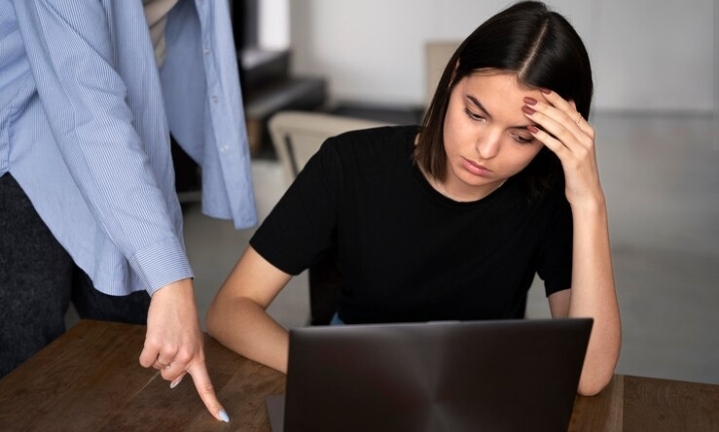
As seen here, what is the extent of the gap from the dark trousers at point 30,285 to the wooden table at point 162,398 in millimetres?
Answer: 177

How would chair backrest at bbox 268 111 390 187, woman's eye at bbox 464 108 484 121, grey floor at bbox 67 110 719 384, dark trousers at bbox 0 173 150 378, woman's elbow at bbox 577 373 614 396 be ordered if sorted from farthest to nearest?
grey floor at bbox 67 110 719 384 < chair backrest at bbox 268 111 390 187 < dark trousers at bbox 0 173 150 378 < woman's eye at bbox 464 108 484 121 < woman's elbow at bbox 577 373 614 396

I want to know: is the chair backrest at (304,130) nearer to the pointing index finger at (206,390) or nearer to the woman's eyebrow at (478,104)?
the woman's eyebrow at (478,104)

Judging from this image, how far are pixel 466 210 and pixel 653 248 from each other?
3.20 m

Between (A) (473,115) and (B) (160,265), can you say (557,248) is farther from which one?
(B) (160,265)

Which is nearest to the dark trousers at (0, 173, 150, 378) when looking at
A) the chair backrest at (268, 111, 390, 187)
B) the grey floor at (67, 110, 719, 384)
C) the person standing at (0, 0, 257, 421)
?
the person standing at (0, 0, 257, 421)

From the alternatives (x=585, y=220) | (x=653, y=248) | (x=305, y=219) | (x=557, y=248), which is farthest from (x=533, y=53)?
(x=653, y=248)

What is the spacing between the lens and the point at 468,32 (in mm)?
7723

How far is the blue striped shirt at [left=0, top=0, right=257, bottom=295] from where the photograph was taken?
148cm

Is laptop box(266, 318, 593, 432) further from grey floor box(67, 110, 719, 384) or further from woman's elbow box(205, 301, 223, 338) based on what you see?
grey floor box(67, 110, 719, 384)

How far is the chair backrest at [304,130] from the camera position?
3.29 meters

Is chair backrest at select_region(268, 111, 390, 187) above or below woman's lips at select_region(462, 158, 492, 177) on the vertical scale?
below

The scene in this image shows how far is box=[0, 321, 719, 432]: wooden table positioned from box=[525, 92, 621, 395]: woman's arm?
0.32 feet

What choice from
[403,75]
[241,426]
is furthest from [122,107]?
[403,75]

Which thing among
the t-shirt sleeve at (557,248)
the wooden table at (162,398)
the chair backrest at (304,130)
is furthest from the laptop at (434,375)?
the chair backrest at (304,130)
